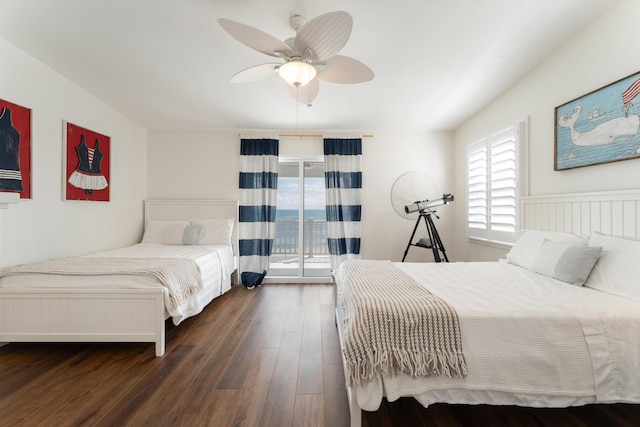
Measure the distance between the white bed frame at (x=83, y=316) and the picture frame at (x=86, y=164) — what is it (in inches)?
44.1

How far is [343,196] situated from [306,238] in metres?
1.12

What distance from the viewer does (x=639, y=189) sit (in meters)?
1.73

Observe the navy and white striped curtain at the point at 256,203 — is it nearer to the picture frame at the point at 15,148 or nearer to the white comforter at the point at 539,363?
the picture frame at the point at 15,148

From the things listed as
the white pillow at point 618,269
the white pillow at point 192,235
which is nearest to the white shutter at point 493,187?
the white pillow at point 618,269

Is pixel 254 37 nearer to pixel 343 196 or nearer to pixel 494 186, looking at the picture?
pixel 343 196

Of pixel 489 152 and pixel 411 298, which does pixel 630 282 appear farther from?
pixel 489 152

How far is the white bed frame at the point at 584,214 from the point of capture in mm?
1761

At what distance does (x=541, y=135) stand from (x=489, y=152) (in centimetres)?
74

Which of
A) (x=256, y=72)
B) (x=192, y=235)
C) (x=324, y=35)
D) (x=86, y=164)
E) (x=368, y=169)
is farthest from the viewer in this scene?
(x=368, y=169)

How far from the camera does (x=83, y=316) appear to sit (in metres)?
2.14

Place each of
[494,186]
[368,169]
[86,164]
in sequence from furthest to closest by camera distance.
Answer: [368,169] < [494,186] < [86,164]

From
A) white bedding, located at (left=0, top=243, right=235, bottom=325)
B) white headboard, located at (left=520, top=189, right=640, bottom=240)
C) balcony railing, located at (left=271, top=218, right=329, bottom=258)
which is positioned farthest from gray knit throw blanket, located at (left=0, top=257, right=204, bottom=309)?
white headboard, located at (left=520, top=189, right=640, bottom=240)

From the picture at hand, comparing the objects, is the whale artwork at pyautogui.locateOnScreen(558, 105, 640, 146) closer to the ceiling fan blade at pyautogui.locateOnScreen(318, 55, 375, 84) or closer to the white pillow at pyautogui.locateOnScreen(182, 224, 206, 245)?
the ceiling fan blade at pyautogui.locateOnScreen(318, 55, 375, 84)

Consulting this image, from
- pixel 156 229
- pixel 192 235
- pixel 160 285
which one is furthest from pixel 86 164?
pixel 160 285
